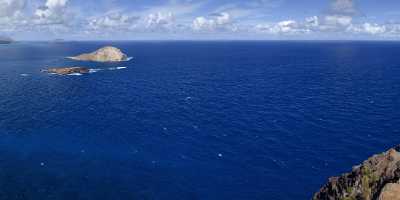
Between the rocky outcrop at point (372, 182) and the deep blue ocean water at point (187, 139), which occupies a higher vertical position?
the rocky outcrop at point (372, 182)

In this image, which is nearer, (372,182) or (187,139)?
(372,182)

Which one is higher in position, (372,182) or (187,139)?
(372,182)

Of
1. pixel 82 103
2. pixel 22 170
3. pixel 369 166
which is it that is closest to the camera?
Result: pixel 369 166

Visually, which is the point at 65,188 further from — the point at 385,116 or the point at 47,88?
Answer: the point at 47,88

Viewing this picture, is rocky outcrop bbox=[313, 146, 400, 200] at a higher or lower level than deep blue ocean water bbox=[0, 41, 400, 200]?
higher

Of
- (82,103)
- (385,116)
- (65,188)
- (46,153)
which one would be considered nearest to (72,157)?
(46,153)

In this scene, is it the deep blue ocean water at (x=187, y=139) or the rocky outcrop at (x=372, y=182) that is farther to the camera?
the deep blue ocean water at (x=187, y=139)

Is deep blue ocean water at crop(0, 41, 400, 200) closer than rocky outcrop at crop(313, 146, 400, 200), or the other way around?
rocky outcrop at crop(313, 146, 400, 200)

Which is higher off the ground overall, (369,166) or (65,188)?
(369,166)
